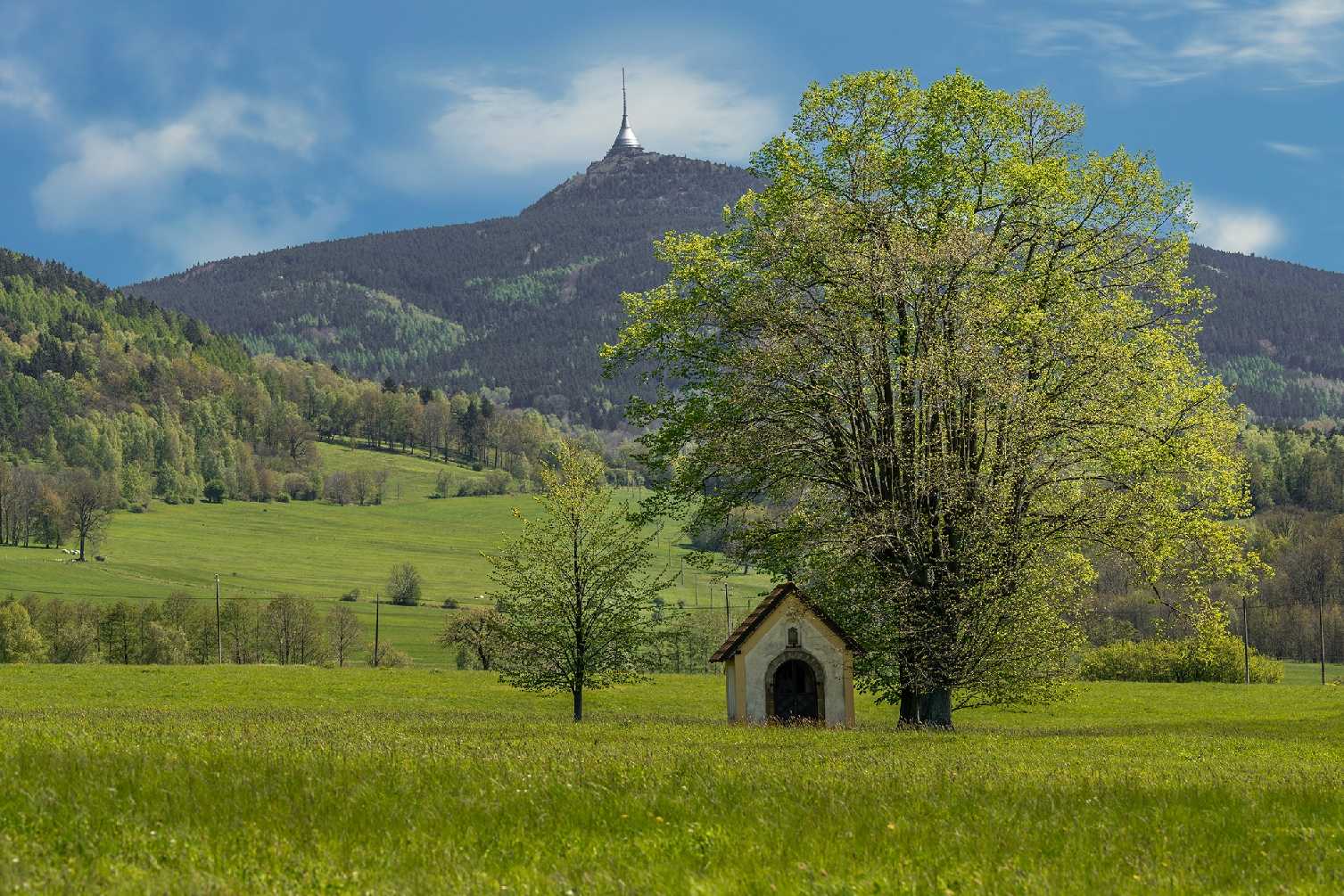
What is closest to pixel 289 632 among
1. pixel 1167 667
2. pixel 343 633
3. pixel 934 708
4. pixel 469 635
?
pixel 343 633

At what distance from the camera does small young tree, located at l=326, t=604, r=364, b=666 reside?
158 metres

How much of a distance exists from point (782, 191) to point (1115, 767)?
22692 mm

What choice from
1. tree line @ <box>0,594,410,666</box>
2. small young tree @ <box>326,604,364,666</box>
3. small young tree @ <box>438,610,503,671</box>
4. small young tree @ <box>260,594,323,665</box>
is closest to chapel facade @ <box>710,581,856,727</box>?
small young tree @ <box>438,610,503,671</box>

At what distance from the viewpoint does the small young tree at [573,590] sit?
4856cm

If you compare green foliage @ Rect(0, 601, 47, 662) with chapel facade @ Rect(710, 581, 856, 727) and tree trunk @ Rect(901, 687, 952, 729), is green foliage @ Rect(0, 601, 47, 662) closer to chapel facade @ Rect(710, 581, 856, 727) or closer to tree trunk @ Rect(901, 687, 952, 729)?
chapel facade @ Rect(710, 581, 856, 727)

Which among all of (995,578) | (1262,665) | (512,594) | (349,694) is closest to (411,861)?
(995,578)

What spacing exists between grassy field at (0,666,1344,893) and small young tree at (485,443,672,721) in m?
28.8

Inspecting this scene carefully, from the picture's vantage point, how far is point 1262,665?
10881 centimetres

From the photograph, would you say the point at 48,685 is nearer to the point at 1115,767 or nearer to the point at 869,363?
the point at 869,363

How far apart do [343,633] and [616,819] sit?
155 metres

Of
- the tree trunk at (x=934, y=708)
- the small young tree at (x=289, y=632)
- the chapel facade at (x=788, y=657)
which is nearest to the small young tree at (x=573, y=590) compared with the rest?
the chapel facade at (x=788, y=657)

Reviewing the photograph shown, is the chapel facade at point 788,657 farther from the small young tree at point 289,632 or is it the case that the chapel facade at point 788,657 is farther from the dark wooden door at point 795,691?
the small young tree at point 289,632

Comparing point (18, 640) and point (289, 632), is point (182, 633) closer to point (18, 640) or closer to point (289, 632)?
point (289, 632)

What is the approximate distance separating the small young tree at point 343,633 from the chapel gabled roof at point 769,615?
12559 cm
